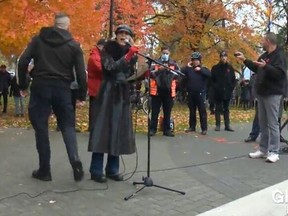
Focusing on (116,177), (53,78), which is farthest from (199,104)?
(53,78)

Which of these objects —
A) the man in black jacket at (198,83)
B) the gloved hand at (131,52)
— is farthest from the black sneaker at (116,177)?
the man in black jacket at (198,83)

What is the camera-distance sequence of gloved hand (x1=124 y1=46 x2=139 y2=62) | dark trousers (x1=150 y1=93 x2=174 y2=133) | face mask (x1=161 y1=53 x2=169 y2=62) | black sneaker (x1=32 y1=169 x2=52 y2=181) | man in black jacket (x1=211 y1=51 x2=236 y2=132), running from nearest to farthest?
gloved hand (x1=124 y1=46 x2=139 y2=62), black sneaker (x1=32 y1=169 x2=52 y2=181), face mask (x1=161 y1=53 x2=169 y2=62), dark trousers (x1=150 y1=93 x2=174 y2=133), man in black jacket (x1=211 y1=51 x2=236 y2=132)

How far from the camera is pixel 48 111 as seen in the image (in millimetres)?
5473

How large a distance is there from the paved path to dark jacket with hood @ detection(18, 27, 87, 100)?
1.18 m

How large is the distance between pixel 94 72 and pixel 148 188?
4.99 ft

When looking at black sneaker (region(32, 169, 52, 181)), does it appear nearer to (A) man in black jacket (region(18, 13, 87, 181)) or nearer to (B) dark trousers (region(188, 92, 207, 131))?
(A) man in black jacket (region(18, 13, 87, 181))

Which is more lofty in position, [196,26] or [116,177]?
[196,26]

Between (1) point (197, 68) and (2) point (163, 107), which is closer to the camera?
(2) point (163, 107)

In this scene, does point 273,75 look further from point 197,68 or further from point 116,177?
point 197,68

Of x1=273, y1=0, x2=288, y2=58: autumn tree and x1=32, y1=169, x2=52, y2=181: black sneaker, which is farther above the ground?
x1=273, y1=0, x2=288, y2=58: autumn tree

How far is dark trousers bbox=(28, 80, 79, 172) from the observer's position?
5352mm

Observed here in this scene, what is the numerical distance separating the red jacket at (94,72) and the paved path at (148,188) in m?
1.10

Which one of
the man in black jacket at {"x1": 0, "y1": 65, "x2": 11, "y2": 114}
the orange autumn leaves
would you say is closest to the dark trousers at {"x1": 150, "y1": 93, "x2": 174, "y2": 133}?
the man in black jacket at {"x1": 0, "y1": 65, "x2": 11, "y2": 114}

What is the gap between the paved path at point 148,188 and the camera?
15.2ft
